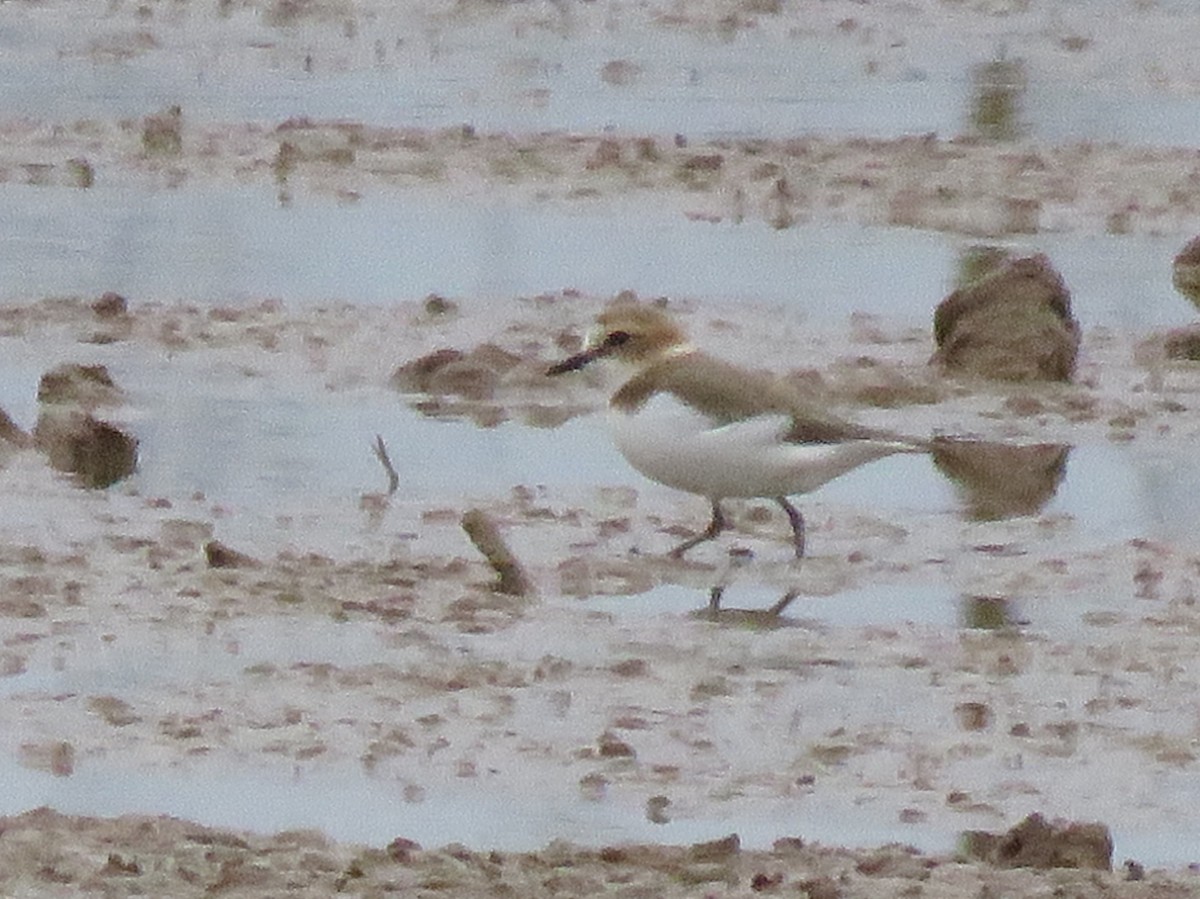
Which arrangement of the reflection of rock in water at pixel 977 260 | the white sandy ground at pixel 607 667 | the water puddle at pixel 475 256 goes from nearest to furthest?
the white sandy ground at pixel 607 667, the water puddle at pixel 475 256, the reflection of rock in water at pixel 977 260

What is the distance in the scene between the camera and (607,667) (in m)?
8.50

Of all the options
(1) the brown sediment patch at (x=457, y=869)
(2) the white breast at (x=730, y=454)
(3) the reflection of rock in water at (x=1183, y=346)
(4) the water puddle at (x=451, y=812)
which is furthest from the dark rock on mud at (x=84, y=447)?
(3) the reflection of rock in water at (x=1183, y=346)

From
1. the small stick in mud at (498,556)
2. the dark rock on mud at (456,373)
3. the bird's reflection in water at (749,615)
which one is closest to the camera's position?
the bird's reflection in water at (749,615)

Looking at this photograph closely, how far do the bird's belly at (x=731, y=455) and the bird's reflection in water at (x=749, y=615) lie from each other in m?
0.43

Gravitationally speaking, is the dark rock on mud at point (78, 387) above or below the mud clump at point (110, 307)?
below

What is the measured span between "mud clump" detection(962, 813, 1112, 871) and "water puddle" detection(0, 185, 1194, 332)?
573cm

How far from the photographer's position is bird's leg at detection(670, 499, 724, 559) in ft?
31.8

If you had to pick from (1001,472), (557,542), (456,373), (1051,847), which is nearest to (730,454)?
(557,542)

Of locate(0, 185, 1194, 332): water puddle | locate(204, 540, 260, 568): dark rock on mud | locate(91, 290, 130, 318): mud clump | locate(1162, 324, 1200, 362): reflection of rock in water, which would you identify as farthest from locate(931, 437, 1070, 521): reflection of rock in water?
locate(91, 290, 130, 318): mud clump

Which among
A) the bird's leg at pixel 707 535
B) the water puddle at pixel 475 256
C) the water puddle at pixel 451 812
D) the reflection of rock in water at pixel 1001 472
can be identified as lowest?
the water puddle at pixel 451 812

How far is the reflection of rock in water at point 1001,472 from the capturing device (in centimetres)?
1030

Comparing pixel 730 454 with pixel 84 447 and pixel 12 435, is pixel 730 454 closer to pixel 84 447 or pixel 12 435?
pixel 84 447

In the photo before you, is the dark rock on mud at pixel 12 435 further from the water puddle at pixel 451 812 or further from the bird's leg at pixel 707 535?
the water puddle at pixel 451 812

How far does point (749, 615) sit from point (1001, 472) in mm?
1743
